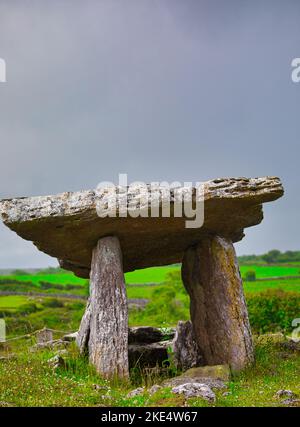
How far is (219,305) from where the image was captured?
14969mm

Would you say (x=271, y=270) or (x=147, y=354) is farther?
(x=271, y=270)

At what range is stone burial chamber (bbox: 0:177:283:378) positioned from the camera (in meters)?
13.3

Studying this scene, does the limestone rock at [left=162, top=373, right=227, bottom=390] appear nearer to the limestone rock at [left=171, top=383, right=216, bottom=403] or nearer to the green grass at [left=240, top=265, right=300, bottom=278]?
the limestone rock at [left=171, top=383, right=216, bottom=403]

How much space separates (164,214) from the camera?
13.4 m

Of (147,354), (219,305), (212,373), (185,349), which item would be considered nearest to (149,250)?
(219,305)

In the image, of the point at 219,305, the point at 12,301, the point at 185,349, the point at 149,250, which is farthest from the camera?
the point at 12,301

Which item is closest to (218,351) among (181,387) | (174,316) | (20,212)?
(181,387)

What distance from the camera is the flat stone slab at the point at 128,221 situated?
13.3 m

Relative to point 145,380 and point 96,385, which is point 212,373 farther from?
point 96,385

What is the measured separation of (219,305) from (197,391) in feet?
15.3

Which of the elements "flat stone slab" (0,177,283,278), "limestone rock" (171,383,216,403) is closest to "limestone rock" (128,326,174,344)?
"flat stone slab" (0,177,283,278)

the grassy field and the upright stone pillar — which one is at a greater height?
the upright stone pillar

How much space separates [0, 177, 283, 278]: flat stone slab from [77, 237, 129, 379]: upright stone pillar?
57 cm
